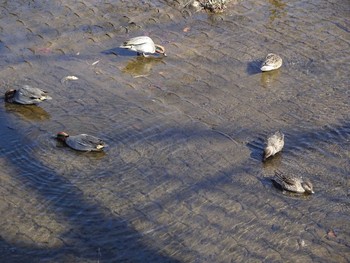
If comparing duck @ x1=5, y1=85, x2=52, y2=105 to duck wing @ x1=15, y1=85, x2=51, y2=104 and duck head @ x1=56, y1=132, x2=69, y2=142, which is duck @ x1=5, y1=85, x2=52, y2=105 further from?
duck head @ x1=56, y1=132, x2=69, y2=142

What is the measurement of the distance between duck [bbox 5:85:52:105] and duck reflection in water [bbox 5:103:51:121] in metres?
0.11

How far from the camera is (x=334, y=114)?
1090 cm

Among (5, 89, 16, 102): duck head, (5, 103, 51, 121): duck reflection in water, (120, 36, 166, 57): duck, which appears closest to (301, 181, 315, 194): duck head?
(5, 103, 51, 121): duck reflection in water

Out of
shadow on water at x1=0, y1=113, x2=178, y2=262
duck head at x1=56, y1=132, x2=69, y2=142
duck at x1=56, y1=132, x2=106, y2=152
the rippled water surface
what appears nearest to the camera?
shadow on water at x1=0, y1=113, x2=178, y2=262

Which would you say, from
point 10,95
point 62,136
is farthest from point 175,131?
point 10,95

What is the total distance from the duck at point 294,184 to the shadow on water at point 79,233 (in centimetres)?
210

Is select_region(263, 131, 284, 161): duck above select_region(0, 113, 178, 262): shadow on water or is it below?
above

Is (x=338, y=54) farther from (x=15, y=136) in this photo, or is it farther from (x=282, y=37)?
(x=15, y=136)

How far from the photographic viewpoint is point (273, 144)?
9.60 meters

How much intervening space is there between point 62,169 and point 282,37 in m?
6.16

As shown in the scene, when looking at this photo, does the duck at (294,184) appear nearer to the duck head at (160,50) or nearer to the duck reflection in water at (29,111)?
the duck reflection in water at (29,111)

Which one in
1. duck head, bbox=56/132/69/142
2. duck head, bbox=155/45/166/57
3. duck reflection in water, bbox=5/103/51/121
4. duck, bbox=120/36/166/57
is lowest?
duck reflection in water, bbox=5/103/51/121

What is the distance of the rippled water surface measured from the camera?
825 cm

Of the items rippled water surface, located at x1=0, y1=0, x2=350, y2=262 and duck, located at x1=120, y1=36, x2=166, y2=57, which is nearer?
rippled water surface, located at x1=0, y1=0, x2=350, y2=262
